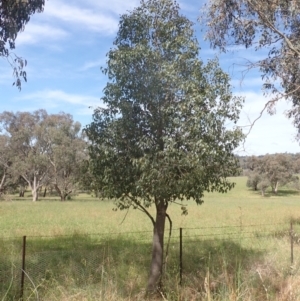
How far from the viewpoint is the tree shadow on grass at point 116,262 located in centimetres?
913

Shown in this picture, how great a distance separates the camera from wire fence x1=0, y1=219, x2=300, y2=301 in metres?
9.12

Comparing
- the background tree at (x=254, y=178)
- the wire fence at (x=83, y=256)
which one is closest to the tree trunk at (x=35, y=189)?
the wire fence at (x=83, y=256)

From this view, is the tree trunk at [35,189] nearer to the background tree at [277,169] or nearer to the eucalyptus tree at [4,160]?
the eucalyptus tree at [4,160]

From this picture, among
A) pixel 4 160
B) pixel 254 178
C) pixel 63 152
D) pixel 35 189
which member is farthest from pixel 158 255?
pixel 254 178

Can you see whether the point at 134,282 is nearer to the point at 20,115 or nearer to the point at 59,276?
the point at 59,276

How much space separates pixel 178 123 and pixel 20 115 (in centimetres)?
6378

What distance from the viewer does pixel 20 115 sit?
67438 millimetres

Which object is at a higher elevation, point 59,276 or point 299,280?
point 299,280

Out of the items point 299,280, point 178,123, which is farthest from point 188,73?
point 299,280

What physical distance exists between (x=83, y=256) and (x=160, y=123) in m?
5.62

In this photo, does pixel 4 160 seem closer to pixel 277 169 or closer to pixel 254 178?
pixel 254 178

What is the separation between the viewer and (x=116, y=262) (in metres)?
11.7

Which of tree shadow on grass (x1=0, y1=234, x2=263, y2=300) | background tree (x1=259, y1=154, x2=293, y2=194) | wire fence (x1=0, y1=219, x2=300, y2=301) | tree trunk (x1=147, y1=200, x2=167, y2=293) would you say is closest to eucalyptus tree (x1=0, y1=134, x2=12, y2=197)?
wire fence (x1=0, y1=219, x2=300, y2=301)

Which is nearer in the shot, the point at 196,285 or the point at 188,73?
the point at 188,73
